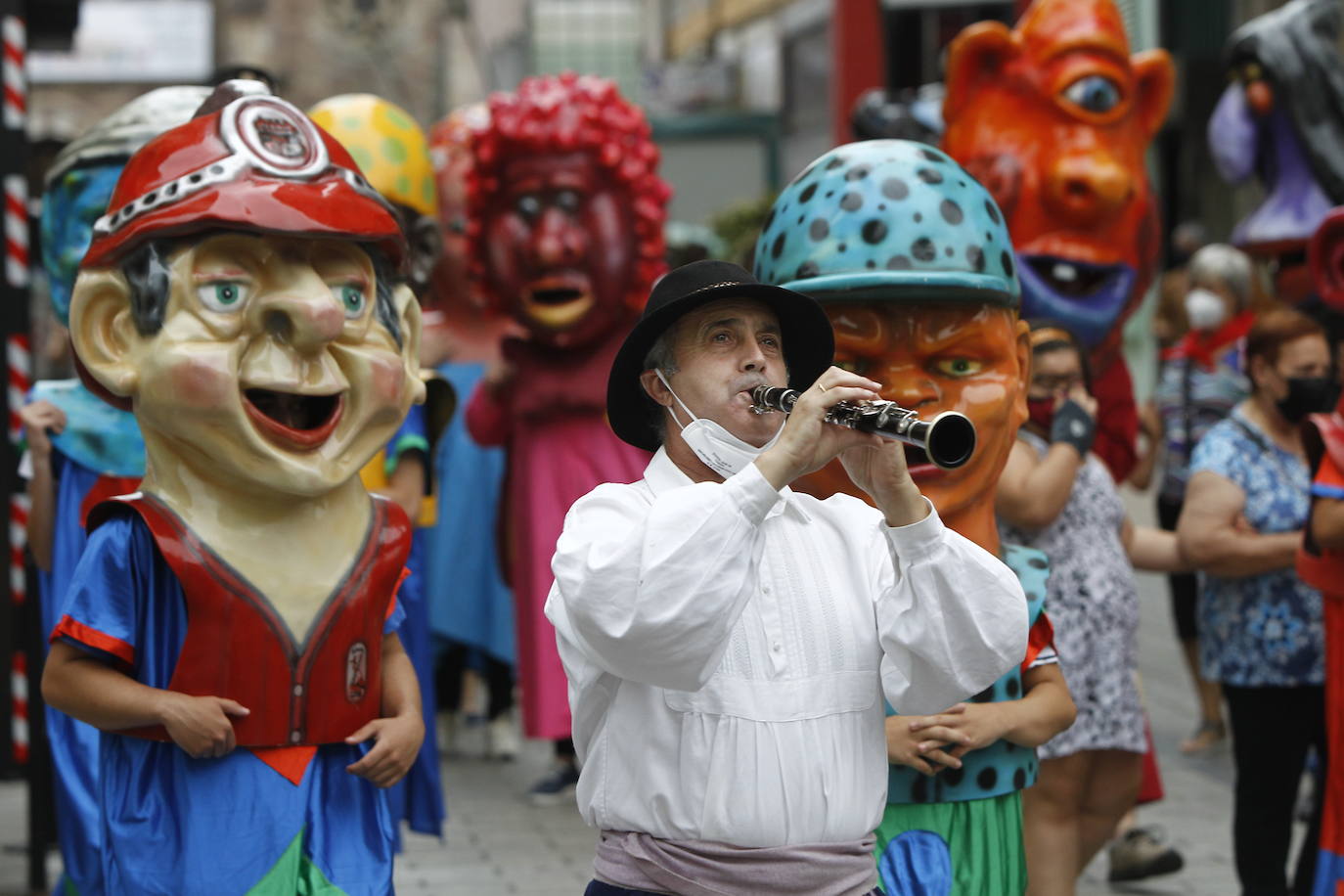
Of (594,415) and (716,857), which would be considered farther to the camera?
(594,415)

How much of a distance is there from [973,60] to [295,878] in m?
3.75

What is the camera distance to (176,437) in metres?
3.76

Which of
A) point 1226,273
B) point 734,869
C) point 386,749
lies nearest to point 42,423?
point 386,749

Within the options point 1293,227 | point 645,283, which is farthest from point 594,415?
point 1293,227

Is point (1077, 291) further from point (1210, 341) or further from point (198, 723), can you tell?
point (198, 723)

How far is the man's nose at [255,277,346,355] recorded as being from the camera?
12.3 ft

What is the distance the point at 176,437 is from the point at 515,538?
3431 mm

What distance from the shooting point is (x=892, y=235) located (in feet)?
12.6

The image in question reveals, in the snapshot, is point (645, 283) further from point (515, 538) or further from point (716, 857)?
point (716, 857)

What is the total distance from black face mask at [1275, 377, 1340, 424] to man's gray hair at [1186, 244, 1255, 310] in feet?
10.8

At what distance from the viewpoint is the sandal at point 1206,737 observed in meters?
8.09

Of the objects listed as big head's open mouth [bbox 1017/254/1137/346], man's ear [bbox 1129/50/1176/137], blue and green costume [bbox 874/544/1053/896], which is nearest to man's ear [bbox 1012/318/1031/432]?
blue and green costume [bbox 874/544/1053/896]

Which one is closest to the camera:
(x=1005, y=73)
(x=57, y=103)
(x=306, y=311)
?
(x=306, y=311)

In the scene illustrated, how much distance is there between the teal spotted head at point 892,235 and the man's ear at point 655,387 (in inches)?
26.1
